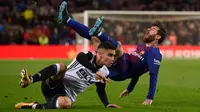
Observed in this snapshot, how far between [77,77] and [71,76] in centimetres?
11

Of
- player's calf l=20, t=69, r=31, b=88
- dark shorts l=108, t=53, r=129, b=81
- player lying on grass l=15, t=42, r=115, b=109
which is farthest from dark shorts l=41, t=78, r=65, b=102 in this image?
dark shorts l=108, t=53, r=129, b=81

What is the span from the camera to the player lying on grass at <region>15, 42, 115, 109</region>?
9930 mm

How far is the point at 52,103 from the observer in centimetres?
1015

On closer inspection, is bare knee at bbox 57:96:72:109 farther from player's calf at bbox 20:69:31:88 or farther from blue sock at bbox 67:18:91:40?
blue sock at bbox 67:18:91:40

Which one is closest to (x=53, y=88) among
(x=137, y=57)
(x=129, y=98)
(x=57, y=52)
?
(x=137, y=57)

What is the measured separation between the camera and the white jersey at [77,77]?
10227 millimetres

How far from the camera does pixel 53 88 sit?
1027cm

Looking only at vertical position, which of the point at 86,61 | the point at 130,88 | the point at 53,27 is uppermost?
the point at 86,61

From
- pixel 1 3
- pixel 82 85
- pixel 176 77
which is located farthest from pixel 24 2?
pixel 82 85

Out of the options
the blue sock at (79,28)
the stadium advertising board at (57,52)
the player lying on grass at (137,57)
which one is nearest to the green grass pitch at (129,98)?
the player lying on grass at (137,57)

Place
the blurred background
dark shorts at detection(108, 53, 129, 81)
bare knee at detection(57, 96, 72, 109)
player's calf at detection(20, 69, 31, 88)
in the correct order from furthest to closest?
the blurred background
dark shorts at detection(108, 53, 129, 81)
bare knee at detection(57, 96, 72, 109)
player's calf at detection(20, 69, 31, 88)

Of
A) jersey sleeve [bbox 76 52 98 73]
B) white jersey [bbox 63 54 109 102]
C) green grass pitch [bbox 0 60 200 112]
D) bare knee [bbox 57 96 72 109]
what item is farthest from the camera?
green grass pitch [bbox 0 60 200 112]

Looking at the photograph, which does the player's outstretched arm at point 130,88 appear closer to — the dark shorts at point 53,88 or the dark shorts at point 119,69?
the dark shorts at point 119,69

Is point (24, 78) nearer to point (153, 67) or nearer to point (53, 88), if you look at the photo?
point (53, 88)
